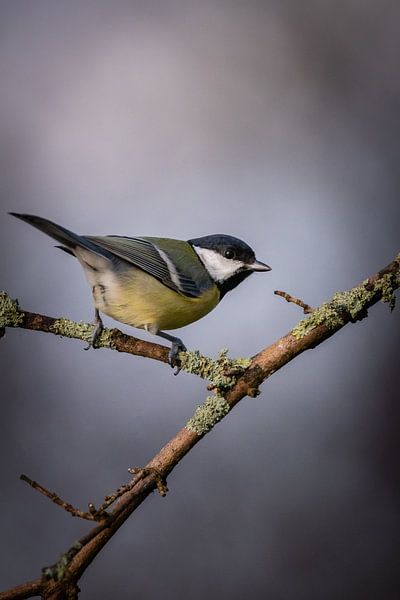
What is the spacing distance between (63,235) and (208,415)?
0.53 meters

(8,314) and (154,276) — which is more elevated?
(154,276)

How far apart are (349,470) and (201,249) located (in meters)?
0.88

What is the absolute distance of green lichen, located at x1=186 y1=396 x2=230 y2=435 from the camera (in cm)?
117

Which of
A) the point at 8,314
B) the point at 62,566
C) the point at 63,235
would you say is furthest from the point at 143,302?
the point at 62,566

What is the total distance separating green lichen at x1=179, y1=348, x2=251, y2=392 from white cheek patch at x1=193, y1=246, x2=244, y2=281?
0.70m

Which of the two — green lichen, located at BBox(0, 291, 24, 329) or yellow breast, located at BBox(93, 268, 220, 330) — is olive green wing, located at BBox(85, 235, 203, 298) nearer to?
yellow breast, located at BBox(93, 268, 220, 330)

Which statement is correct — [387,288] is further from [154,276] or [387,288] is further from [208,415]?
[154,276]

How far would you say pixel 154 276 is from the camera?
5.81 ft

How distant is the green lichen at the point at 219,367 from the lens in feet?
4.00

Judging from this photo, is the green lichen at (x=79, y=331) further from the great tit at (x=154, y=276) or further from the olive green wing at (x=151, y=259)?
the olive green wing at (x=151, y=259)

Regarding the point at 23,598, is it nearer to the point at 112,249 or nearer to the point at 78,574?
the point at 78,574

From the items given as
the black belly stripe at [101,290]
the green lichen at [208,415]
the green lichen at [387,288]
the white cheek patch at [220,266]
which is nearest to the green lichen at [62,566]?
the green lichen at [208,415]

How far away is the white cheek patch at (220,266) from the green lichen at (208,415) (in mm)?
766

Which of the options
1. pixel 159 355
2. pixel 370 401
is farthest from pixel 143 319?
pixel 370 401
